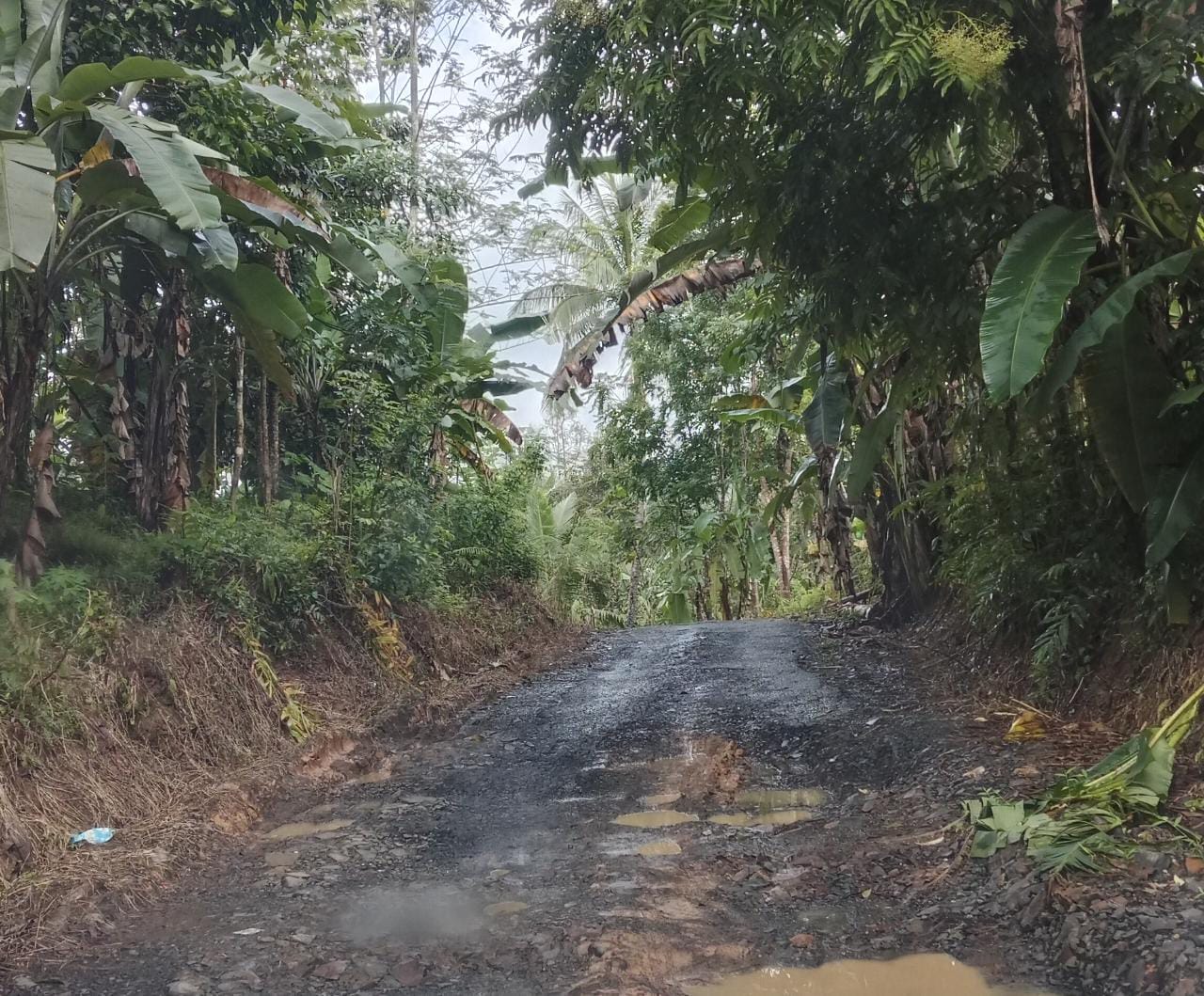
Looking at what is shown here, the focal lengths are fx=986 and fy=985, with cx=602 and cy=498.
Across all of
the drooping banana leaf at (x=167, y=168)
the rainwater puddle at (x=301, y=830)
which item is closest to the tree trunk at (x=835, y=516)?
the rainwater puddle at (x=301, y=830)

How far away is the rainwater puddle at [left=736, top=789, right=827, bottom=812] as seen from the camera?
5.79m

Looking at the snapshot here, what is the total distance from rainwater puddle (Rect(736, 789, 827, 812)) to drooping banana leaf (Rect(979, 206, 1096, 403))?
8.78ft

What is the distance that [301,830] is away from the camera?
586 centimetres

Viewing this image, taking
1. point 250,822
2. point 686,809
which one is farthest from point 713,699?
point 250,822

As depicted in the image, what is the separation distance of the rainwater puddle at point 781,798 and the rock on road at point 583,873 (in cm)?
2

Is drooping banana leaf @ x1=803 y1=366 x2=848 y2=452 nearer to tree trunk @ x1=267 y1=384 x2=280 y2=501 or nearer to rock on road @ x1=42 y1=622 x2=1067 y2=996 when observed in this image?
rock on road @ x1=42 y1=622 x2=1067 y2=996

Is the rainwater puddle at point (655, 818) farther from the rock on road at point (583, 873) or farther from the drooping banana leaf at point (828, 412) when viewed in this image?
the drooping banana leaf at point (828, 412)

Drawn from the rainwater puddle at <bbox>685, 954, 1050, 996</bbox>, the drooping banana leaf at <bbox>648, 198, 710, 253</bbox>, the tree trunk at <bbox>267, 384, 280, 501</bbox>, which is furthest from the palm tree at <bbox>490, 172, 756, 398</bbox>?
the rainwater puddle at <bbox>685, 954, 1050, 996</bbox>

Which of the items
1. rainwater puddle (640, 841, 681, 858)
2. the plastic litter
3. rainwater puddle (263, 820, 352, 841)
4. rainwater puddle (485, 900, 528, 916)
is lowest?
rainwater puddle (640, 841, 681, 858)

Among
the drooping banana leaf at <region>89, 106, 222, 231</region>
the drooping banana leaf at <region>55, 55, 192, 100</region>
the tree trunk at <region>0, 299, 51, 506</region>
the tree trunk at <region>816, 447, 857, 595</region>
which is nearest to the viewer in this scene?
the drooping banana leaf at <region>89, 106, 222, 231</region>

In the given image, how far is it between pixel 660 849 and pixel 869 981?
168 cm

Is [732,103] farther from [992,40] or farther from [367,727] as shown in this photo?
[367,727]

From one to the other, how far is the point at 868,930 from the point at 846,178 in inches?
157

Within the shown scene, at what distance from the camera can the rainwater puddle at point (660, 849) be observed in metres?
5.02
